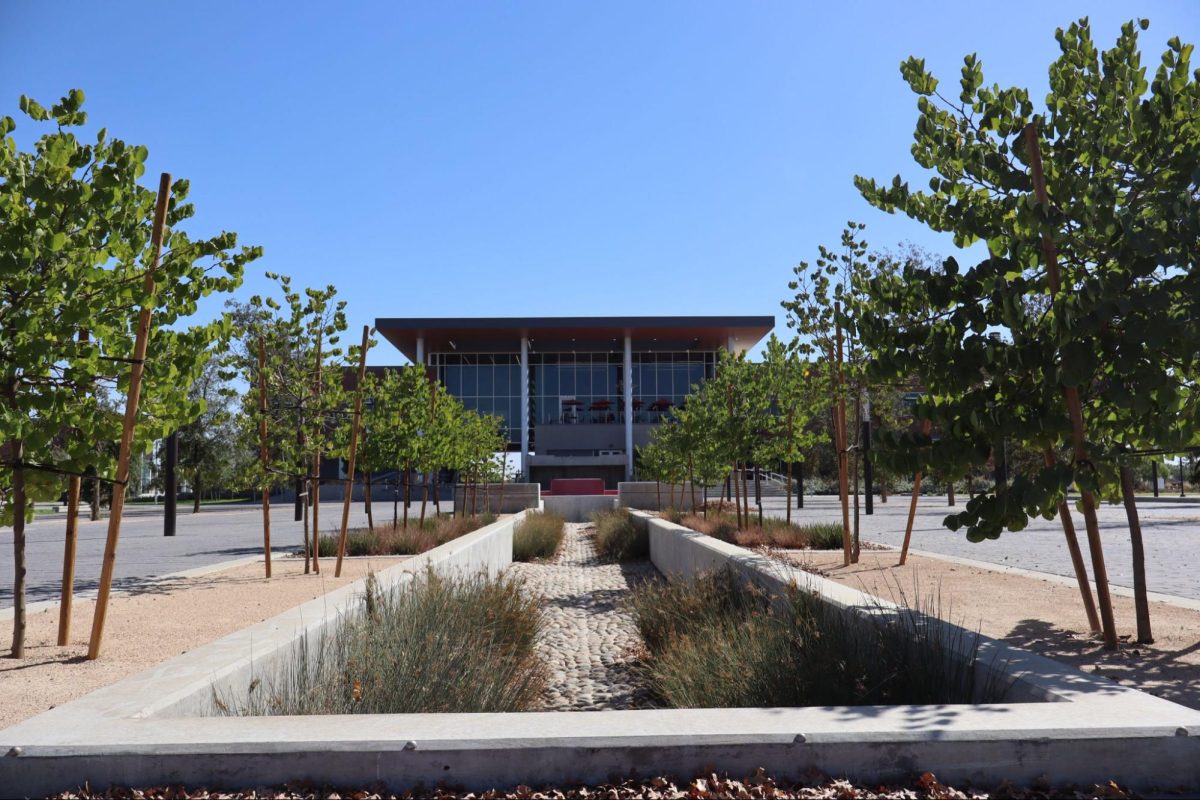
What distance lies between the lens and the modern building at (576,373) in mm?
53812

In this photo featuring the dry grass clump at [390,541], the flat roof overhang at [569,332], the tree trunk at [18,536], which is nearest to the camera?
the tree trunk at [18,536]

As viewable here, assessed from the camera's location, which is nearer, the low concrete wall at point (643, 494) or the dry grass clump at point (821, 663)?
the dry grass clump at point (821, 663)

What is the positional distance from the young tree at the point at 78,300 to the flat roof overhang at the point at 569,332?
1783 inches

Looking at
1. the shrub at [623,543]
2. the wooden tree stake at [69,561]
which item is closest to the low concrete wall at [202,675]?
the wooden tree stake at [69,561]

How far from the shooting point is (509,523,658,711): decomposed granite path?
740cm

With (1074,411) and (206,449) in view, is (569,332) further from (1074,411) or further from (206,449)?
(1074,411)

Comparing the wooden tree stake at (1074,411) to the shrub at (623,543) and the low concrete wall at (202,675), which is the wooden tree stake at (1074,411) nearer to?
the low concrete wall at (202,675)

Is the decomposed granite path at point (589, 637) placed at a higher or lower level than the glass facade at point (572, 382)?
lower

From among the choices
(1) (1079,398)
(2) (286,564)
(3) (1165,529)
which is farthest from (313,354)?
(3) (1165,529)

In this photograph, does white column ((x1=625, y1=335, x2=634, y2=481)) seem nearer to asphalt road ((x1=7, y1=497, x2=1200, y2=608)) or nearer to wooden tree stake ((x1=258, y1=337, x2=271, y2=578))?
asphalt road ((x1=7, y1=497, x2=1200, y2=608))

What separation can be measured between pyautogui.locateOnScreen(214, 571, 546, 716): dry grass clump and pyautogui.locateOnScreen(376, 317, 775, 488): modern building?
45.7m

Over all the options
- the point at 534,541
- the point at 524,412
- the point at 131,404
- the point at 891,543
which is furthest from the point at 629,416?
the point at 131,404

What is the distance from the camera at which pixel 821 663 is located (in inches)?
199

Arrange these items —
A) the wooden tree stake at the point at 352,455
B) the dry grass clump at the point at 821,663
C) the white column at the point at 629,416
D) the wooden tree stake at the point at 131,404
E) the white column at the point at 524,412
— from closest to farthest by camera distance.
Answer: the dry grass clump at the point at 821,663
the wooden tree stake at the point at 131,404
the wooden tree stake at the point at 352,455
the white column at the point at 629,416
the white column at the point at 524,412
